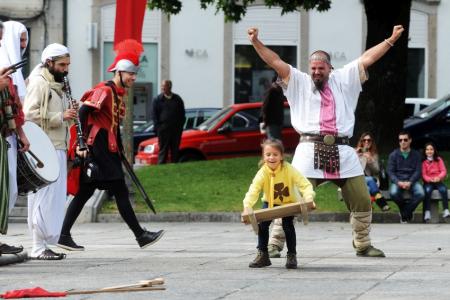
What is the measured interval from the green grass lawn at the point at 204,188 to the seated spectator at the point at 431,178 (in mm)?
767

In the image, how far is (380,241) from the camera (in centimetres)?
1569

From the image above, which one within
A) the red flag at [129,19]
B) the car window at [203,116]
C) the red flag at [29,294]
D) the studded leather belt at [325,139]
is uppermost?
the red flag at [129,19]

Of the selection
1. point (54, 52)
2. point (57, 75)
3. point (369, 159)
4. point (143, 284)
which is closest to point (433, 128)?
point (369, 159)

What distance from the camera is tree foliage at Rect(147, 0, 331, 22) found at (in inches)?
1048

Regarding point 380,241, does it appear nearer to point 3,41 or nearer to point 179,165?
point 3,41

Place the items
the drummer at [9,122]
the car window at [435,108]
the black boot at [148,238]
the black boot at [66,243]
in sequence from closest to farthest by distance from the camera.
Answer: the drummer at [9,122], the black boot at [148,238], the black boot at [66,243], the car window at [435,108]

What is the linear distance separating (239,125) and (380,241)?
48.4 feet

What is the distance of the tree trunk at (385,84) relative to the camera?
25.5 meters

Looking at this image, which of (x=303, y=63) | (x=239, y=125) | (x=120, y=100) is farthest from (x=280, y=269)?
(x=303, y=63)

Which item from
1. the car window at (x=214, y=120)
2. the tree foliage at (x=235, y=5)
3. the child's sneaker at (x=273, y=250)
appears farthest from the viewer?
the car window at (x=214, y=120)

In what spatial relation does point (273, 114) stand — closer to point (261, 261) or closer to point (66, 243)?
point (66, 243)

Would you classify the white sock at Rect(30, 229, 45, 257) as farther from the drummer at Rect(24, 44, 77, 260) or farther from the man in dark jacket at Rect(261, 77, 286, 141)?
the man in dark jacket at Rect(261, 77, 286, 141)

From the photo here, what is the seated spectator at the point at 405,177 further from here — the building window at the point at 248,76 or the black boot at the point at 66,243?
the building window at the point at 248,76

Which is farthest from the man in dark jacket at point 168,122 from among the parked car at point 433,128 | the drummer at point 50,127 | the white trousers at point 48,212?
the white trousers at point 48,212
